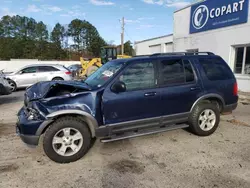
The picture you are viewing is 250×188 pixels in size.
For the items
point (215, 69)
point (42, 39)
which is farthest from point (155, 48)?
point (42, 39)

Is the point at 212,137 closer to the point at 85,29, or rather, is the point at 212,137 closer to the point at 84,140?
Result: the point at 84,140

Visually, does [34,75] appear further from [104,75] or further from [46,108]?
[46,108]

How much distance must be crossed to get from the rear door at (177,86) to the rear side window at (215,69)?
39 centimetres

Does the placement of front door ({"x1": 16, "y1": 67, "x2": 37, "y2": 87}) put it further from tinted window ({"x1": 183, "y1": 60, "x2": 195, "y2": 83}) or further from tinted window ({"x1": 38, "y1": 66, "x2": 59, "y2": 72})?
tinted window ({"x1": 183, "y1": 60, "x2": 195, "y2": 83})

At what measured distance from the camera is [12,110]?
776 centimetres

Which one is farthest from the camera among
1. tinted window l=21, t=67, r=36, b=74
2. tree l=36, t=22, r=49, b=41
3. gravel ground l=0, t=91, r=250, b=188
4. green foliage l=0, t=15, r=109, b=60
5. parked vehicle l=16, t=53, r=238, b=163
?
tree l=36, t=22, r=49, b=41

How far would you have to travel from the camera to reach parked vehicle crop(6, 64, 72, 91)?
40.8ft

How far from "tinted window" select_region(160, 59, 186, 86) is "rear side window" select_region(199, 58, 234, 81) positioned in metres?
0.65

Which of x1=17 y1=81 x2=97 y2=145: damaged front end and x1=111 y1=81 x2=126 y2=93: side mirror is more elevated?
x1=111 y1=81 x2=126 y2=93: side mirror

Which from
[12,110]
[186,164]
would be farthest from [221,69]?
[12,110]

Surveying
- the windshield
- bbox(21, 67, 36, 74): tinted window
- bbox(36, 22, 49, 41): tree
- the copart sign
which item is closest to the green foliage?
bbox(36, 22, 49, 41): tree

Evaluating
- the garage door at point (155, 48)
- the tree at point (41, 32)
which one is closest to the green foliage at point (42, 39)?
the tree at point (41, 32)

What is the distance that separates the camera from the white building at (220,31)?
11039 millimetres

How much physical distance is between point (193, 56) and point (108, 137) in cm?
270
